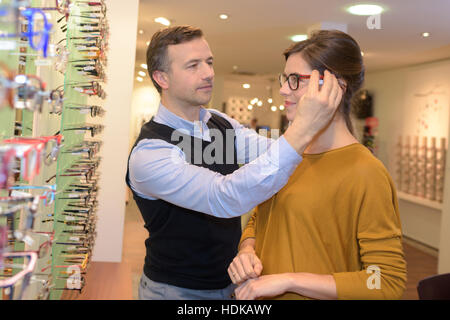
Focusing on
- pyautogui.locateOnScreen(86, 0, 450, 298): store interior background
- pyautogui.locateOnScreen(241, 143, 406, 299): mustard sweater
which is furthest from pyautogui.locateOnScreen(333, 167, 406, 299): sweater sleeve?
pyautogui.locateOnScreen(86, 0, 450, 298): store interior background

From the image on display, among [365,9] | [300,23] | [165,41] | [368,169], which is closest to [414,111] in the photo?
[300,23]

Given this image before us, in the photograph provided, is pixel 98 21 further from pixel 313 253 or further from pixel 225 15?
pixel 225 15

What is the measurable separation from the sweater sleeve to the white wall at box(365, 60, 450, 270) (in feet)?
17.1

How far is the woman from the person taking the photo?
44.2 inches

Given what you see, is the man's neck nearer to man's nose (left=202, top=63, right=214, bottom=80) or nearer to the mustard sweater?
man's nose (left=202, top=63, right=214, bottom=80)

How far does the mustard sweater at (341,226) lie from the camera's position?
1117 mm

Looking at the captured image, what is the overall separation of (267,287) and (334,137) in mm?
482

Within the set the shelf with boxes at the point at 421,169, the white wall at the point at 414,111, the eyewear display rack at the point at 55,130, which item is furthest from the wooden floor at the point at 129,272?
the eyewear display rack at the point at 55,130

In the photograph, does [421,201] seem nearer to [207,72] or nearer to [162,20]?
[162,20]

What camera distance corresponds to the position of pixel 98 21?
2.26 meters

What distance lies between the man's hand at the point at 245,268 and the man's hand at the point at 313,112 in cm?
34

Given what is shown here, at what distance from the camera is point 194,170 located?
1327mm

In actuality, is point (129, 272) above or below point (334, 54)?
below

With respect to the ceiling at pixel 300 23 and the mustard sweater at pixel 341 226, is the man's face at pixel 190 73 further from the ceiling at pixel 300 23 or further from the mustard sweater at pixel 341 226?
the ceiling at pixel 300 23
